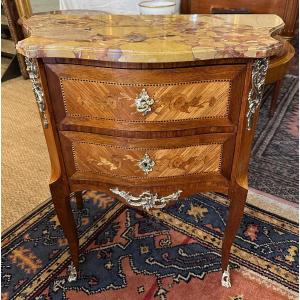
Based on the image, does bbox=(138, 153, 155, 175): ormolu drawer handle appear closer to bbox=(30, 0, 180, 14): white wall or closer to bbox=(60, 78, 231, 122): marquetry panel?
bbox=(60, 78, 231, 122): marquetry panel

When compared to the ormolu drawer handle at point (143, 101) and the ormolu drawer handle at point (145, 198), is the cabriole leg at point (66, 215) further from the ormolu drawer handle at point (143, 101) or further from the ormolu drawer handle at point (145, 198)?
the ormolu drawer handle at point (143, 101)

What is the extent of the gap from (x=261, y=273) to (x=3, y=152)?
1567 millimetres

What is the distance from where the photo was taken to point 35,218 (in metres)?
1.55

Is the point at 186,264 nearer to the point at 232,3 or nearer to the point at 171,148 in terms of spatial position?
the point at 171,148

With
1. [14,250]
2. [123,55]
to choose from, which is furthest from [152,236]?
[123,55]

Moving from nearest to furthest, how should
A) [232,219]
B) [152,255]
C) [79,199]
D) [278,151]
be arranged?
[232,219] → [152,255] → [79,199] → [278,151]

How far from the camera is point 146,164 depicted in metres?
0.94

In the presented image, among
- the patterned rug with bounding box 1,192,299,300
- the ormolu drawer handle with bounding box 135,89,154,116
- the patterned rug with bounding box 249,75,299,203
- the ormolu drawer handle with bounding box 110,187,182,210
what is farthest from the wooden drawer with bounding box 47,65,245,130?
the patterned rug with bounding box 249,75,299,203

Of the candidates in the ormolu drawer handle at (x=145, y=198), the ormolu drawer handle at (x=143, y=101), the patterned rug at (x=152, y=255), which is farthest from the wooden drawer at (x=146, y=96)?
the patterned rug at (x=152, y=255)

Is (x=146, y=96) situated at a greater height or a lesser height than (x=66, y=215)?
greater

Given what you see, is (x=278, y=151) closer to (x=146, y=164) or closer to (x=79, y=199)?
(x=79, y=199)

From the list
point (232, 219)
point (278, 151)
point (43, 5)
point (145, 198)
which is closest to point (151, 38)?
point (145, 198)

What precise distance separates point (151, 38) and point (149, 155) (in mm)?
304

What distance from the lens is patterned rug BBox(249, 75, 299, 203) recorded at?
1.76 meters
